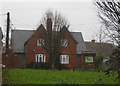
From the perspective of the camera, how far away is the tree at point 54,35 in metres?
42.8

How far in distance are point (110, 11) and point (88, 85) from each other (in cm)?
438

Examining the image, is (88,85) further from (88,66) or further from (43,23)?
(88,66)

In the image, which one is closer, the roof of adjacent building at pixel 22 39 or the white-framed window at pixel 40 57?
the white-framed window at pixel 40 57

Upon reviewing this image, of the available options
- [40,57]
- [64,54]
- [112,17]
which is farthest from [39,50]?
[112,17]

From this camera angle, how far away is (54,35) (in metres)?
43.4

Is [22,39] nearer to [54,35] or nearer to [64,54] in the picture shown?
[64,54]

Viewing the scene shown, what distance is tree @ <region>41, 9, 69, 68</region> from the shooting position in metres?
42.8

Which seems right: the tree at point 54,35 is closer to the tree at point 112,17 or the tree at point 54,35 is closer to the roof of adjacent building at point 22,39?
the roof of adjacent building at point 22,39

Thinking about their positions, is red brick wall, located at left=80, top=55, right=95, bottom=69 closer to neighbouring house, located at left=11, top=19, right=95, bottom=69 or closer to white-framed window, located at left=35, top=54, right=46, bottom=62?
neighbouring house, located at left=11, top=19, right=95, bottom=69

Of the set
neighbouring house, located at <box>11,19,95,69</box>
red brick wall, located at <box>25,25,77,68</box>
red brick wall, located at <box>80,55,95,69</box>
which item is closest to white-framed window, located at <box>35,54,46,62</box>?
neighbouring house, located at <box>11,19,95,69</box>

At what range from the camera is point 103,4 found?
12.9 m

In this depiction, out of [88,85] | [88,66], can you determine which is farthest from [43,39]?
[88,85]

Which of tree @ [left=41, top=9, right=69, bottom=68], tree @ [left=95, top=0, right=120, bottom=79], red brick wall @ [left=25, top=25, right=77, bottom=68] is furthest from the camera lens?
red brick wall @ [left=25, top=25, right=77, bottom=68]

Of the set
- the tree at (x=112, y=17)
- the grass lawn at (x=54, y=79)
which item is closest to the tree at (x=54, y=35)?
the grass lawn at (x=54, y=79)
